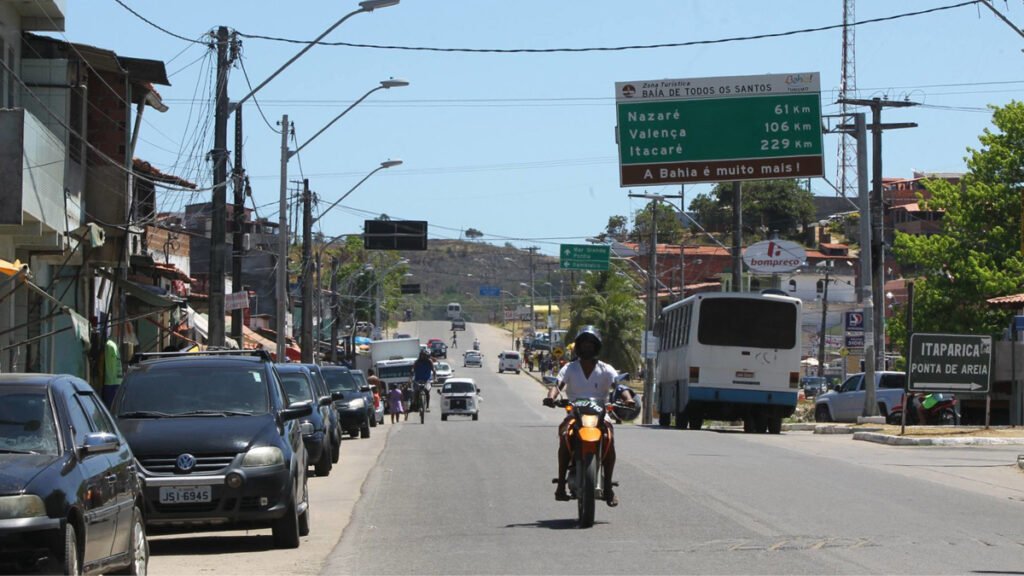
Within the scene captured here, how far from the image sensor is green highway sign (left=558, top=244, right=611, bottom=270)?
67750 millimetres

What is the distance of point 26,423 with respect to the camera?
921cm

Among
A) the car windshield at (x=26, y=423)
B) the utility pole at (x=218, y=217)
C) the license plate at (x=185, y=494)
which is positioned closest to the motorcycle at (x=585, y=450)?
the license plate at (x=185, y=494)

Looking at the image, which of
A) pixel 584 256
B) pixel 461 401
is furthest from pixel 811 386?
pixel 461 401

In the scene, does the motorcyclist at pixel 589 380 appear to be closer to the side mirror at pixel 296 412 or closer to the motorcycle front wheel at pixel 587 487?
the motorcycle front wheel at pixel 587 487

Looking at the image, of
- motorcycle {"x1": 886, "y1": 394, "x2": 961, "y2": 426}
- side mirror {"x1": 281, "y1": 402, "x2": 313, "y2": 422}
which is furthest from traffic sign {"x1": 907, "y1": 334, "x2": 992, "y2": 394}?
side mirror {"x1": 281, "y1": 402, "x2": 313, "y2": 422}

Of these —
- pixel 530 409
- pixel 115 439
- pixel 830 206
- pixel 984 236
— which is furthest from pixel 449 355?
pixel 115 439

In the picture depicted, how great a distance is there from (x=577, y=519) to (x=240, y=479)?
338 centimetres

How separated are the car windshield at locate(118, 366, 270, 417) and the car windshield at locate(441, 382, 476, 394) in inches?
1673

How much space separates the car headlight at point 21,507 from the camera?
318 inches

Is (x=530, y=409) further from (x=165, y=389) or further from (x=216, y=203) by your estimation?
(x=165, y=389)

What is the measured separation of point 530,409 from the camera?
6738 centimetres

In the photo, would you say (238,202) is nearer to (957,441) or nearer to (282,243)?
(282,243)

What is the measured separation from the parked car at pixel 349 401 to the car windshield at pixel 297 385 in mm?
10137

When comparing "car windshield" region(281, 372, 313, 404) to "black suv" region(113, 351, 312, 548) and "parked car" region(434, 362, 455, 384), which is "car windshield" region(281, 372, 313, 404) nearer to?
"black suv" region(113, 351, 312, 548)
